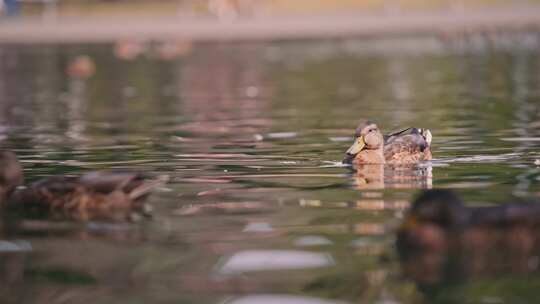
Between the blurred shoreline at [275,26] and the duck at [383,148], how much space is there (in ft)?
125

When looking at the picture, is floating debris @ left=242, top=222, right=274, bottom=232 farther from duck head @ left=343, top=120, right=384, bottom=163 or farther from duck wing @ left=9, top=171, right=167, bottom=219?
duck head @ left=343, top=120, right=384, bottom=163

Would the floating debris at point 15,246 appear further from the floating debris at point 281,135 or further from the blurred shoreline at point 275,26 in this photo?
the blurred shoreline at point 275,26

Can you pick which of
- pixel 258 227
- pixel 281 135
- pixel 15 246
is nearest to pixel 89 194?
pixel 15 246

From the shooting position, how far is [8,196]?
12188mm

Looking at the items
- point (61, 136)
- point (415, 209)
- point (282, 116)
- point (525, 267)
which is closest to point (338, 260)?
point (415, 209)

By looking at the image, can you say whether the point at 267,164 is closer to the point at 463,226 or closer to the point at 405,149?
the point at 405,149

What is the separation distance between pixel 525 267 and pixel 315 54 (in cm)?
4280

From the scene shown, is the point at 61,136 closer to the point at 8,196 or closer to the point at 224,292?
the point at 8,196

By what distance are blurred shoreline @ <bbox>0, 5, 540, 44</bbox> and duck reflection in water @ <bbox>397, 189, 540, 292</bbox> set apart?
44.2 meters

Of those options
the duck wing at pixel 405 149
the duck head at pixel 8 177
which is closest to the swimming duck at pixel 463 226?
the duck head at pixel 8 177

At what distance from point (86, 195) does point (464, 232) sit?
11.5 ft

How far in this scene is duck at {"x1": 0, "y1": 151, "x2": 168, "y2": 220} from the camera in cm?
1147

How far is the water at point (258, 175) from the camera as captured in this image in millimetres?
8773

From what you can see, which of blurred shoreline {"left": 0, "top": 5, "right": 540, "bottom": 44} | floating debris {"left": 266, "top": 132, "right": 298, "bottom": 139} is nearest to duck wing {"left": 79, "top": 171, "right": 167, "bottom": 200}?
floating debris {"left": 266, "top": 132, "right": 298, "bottom": 139}
